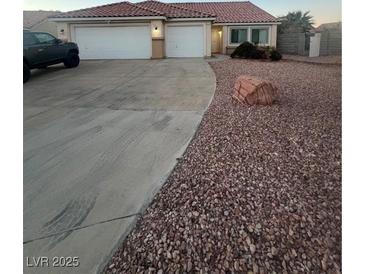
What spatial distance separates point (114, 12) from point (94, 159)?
56.9 ft

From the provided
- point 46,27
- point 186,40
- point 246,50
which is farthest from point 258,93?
point 46,27

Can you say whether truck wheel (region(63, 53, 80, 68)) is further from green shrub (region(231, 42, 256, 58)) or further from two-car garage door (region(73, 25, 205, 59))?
green shrub (region(231, 42, 256, 58))

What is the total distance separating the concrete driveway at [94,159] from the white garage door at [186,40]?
10925 mm

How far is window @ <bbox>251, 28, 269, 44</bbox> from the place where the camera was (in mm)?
22095

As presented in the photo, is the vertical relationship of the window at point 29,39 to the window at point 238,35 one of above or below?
below

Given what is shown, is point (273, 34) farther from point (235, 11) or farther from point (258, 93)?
point (258, 93)

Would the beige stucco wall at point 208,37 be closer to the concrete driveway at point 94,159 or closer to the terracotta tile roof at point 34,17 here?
the concrete driveway at point 94,159

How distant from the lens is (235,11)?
23.7 m

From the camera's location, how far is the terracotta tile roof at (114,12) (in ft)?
60.9

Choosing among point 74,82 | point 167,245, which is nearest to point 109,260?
point 167,245

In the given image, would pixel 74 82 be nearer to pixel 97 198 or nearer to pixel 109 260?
pixel 97 198

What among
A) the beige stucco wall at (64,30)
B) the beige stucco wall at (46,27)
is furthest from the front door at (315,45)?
the beige stucco wall at (46,27)

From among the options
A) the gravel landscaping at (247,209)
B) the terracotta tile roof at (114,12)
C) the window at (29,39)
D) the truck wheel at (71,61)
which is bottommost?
the gravel landscaping at (247,209)

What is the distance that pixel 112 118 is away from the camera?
641 cm
